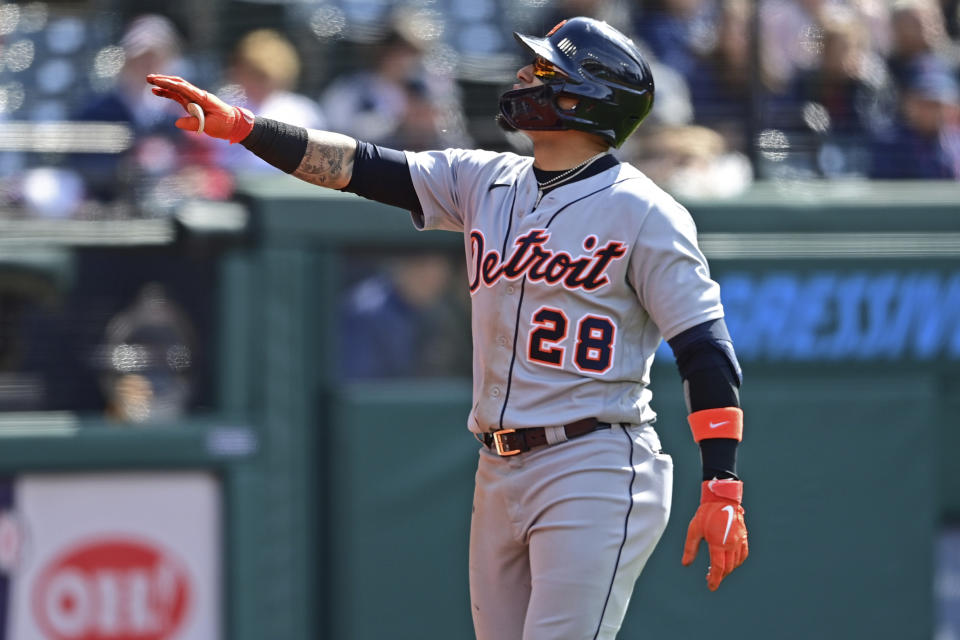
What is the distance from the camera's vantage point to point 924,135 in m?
6.38

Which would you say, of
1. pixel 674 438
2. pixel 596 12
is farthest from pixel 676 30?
pixel 674 438

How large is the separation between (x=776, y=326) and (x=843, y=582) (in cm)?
109

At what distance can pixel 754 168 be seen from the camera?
19.6 ft

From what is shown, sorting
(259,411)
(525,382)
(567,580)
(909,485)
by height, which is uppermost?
(525,382)

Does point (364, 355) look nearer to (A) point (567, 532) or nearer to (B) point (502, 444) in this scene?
(B) point (502, 444)

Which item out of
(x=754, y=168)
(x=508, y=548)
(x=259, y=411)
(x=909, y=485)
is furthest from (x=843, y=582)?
(x=508, y=548)

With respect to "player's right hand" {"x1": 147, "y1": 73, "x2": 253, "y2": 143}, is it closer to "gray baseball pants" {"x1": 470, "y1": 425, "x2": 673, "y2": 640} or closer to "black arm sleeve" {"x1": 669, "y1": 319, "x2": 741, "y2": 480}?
"gray baseball pants" {"x1": 470, "y1": 425, "x2": 673, "y2": 640}

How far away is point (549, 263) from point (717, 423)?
53 centimetres

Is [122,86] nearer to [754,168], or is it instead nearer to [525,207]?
[754,168]

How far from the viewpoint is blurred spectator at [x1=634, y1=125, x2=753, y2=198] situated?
5739mm

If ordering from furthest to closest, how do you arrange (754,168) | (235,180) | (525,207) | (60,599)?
(754,168), (235,180), (60,599), (525,207)

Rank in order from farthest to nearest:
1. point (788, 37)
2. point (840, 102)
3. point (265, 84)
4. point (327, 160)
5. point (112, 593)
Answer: point (788, 37)
point (840, 102)
point (265, 84)
point (112, 593)
point (327, 160)

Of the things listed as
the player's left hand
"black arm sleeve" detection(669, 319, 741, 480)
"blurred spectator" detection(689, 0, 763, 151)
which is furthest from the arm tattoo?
"blurred spectator" detection(689, 0, 763, 151)

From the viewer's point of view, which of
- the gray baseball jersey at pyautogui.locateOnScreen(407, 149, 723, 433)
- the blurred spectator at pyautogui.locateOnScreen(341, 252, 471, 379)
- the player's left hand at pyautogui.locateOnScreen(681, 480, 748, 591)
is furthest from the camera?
the blurred spectator at pyautogui.locateOnScreen(341, 252, 471, 379)
